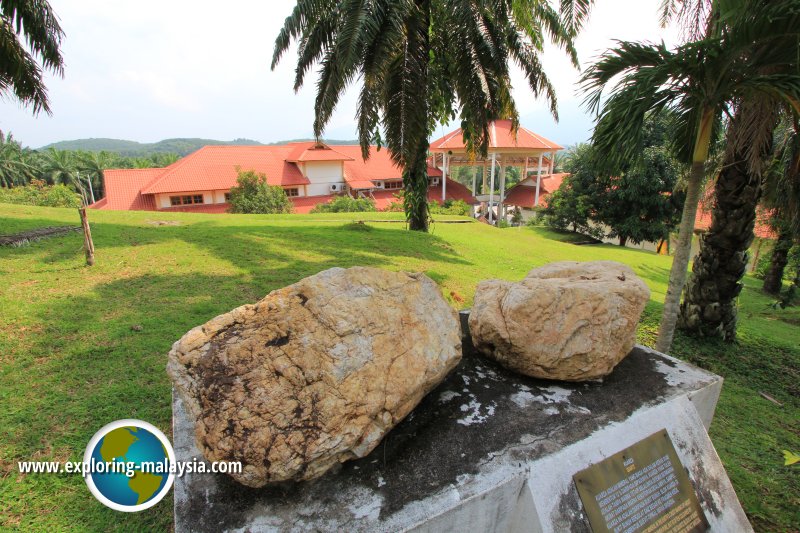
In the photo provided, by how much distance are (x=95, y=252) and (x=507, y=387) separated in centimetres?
732

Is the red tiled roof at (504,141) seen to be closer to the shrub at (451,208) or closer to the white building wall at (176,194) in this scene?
the shrub at (451,208)

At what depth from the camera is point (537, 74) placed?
9.59 meters

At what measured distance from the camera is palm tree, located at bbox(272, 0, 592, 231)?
23.4 ft

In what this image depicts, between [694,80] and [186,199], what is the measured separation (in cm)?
2468

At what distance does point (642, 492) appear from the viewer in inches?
114

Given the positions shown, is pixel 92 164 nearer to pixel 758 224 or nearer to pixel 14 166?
pixel 14 166

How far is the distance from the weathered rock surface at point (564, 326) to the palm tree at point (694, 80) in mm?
1610

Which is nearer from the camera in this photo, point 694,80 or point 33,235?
point 694,80

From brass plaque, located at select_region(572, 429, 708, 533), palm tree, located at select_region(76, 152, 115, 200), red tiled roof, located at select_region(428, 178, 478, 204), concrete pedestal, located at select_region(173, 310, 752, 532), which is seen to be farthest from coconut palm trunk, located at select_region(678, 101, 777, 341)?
palm tree, located at select_region(76, 152, 115, 200)

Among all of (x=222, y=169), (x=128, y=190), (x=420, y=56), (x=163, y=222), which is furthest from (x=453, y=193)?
(x=420, y=56)

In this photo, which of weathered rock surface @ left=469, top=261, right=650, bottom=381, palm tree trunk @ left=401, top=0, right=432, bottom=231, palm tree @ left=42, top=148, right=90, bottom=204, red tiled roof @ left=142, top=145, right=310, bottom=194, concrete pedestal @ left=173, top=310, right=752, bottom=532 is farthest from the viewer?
palm tree @ left=42, top=148, right=90, bottom=204

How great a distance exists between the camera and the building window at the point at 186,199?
76.2ft

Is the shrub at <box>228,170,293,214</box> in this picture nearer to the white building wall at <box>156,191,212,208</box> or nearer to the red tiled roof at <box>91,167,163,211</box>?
the white building wall at <box>156,191,212,208</box>

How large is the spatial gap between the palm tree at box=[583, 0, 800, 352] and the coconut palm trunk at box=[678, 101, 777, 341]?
58.1 inches
